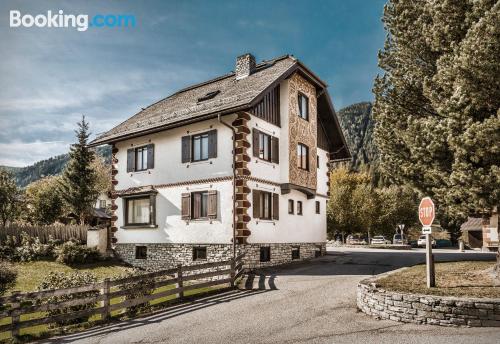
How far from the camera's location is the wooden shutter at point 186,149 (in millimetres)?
22266

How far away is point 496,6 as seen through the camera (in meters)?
12.1

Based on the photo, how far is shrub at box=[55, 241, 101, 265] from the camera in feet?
79.4

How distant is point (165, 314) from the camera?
40.6ft

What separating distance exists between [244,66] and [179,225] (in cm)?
1075

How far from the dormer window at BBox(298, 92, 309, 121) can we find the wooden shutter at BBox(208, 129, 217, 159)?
576 centimetres

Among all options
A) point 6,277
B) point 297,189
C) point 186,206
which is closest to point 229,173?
point 186,206

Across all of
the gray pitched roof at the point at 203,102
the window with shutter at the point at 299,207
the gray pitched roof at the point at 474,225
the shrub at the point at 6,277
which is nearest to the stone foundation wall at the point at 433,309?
the gray pitched roof at the point at 203,102

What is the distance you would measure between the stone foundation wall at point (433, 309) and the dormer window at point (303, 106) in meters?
14.8

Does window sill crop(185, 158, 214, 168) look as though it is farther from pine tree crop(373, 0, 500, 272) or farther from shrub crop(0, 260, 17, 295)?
shrub crop(0, 260, 17, 295)

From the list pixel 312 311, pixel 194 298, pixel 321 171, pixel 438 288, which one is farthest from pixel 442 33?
pixel 321 171

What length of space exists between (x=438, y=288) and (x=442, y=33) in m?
8.49

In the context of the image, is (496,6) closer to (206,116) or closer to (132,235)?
(206,116)

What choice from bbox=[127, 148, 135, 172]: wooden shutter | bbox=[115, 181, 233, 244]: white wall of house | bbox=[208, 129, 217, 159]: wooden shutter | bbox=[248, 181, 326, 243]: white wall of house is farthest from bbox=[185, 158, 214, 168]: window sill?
bbox=[127, 148, 135, 172]: wooden shutter

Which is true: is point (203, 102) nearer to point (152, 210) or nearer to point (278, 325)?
point (152, 210)
